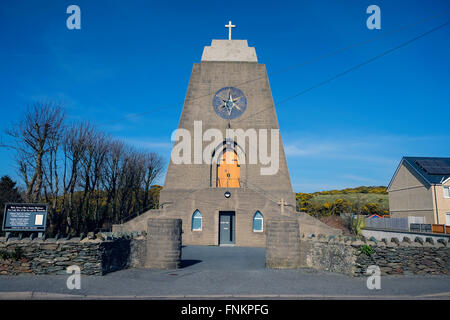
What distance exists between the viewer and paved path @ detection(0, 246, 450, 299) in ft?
27.6

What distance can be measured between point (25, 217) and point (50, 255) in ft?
8.20

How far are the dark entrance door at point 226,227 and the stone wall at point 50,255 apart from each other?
45.0ft

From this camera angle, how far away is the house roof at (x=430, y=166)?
31.5m

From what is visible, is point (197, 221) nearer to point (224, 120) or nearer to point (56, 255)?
point (224, 120)

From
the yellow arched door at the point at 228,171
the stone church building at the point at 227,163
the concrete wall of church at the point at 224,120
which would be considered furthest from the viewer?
the yellow arched door at the point at 228,171

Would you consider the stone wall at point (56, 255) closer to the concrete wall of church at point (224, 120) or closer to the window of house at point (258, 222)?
the window of house at point (258, 222)

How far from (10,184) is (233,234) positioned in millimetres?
23718

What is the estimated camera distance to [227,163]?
28.6m

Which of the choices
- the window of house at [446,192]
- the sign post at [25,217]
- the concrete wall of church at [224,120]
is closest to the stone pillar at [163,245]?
the sign post at [25,217]

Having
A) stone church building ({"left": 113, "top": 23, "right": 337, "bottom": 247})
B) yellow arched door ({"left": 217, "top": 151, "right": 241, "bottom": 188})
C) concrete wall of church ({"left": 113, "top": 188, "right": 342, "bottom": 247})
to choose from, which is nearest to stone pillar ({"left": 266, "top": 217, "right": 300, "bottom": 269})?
concrete wall of church ({"left": 113, "top": 188, "right": 342, "bottom": 247})

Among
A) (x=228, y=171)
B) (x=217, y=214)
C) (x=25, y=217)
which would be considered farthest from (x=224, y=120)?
(x=25, y=217)

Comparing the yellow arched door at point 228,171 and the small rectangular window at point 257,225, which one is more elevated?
the yellow arched door at point 228,171
